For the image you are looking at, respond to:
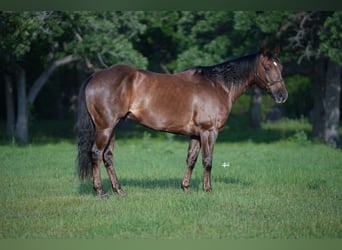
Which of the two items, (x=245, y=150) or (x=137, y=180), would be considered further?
(x=245, y=150)

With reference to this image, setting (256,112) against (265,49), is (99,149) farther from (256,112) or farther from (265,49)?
(256,112)

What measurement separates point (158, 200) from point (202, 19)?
1109 cm

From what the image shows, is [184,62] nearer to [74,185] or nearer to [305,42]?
[305,42]

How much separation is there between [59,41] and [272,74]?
10027 mm

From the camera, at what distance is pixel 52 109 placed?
27.7 metres

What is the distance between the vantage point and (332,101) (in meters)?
16.8

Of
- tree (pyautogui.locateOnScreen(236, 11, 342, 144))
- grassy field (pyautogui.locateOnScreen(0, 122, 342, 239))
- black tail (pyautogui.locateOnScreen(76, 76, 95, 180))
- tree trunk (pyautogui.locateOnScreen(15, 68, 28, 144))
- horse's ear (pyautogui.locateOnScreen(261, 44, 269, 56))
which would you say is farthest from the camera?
tree trunk (pyautogui.locateOnScreen(15, 68, 28, 144))

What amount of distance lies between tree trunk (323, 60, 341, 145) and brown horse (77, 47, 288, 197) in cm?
869

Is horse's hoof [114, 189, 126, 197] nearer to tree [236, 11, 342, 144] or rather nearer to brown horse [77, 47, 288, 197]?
brown horse [77, 47, 288, 197]

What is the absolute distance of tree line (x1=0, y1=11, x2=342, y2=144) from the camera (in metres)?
15.0

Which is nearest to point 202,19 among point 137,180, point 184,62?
point 184,62

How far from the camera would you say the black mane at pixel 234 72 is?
8609 mm

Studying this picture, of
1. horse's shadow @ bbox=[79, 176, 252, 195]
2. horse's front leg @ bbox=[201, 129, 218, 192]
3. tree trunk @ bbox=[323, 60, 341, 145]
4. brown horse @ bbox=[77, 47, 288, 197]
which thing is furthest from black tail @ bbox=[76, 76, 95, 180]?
tree trunk @ bbox=[323, 60, 341, 145]

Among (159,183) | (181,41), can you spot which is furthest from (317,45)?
(159,183)
